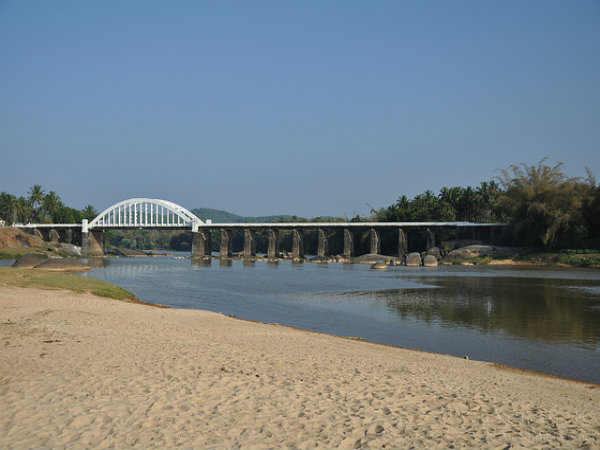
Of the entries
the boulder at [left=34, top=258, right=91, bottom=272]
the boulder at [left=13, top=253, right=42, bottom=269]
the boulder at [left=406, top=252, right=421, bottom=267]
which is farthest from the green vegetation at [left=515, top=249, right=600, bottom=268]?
the boulder at [left=13, top=253, right=42, bottom=269]

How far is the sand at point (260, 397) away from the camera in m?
7.72

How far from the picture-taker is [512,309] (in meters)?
28.8

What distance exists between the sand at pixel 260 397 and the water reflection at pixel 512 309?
796 centimetres

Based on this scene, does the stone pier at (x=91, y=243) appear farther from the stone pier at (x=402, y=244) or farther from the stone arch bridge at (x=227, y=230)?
the stone pier at (x=402, y=244)

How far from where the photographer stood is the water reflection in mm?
21677

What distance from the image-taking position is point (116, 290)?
31375 millimetres

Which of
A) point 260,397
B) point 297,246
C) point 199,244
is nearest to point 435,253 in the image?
point 297,246

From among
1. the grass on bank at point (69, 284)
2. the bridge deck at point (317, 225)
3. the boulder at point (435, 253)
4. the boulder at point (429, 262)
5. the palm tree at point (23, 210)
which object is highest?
the palm tree at point (23, 210)

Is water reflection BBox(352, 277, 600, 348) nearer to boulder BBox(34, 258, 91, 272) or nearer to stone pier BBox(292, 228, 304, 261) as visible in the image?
boulder BBox(34, 258, 91, 272)

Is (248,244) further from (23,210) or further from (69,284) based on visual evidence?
(69,284)

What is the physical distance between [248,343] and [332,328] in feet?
23.5

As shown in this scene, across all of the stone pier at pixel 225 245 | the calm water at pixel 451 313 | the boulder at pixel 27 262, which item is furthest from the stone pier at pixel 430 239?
the boulder at pixel 27 262

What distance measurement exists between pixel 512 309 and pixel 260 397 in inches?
910

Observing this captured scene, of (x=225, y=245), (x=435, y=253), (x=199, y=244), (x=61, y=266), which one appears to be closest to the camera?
(x=61, y=266)
